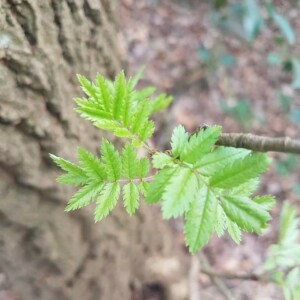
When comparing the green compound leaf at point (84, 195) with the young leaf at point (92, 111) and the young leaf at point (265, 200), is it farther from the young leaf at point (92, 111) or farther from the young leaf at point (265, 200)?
the young leaf at point (265, 200)

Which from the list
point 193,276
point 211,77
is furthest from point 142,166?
point 211,77

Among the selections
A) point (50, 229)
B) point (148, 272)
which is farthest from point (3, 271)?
point (148, 272)

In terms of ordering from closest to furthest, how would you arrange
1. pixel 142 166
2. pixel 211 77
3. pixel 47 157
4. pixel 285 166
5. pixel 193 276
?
1. pixel 142 166
2. pixel 47 157
3. pixel 193 276
4. pixel 285 166
5. pixel 211 77

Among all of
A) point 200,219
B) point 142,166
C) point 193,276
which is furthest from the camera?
point 193,276

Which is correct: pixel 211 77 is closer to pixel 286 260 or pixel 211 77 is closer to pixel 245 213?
pixel 286 260

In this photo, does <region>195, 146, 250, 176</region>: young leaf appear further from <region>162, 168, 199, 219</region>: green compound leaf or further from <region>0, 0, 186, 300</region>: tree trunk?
<region>0, 0, 186, 300</region>: tree trunk

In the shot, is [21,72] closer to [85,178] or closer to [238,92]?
[85,178]

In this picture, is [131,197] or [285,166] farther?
[285,166]

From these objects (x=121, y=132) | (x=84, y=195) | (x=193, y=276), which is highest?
(x=121, y=132)

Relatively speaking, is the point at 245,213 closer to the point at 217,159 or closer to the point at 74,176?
the point at 217,159

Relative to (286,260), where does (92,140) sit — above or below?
above
